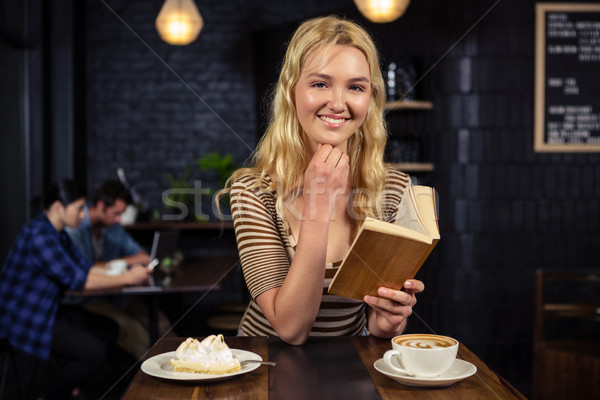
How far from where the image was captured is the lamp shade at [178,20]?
4328 millimetres

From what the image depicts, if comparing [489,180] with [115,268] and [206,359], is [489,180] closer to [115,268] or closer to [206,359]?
[115,268]

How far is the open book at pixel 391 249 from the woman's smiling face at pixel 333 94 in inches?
10.5

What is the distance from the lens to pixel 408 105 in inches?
166

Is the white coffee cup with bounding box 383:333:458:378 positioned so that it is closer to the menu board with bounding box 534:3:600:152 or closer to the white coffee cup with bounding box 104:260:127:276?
the white coffee cup with bounding box 104:260:127:276

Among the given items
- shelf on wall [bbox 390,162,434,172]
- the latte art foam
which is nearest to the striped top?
the latte art foam

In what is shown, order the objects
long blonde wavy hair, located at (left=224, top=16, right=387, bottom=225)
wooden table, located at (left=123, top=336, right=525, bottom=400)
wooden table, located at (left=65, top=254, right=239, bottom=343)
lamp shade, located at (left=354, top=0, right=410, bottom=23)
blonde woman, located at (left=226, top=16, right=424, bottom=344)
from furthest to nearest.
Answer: lamp shade, located at (left=354, top=0, right=410, bottom=23), wooden table, located at (left=65, top=254, right=239, bottom=343), long blonde wavy hair, located at (left=224, top=16, right=387, bottom=225), blonde woman, located at (left=226, top=16, right=424, bottom=344), wooden table, located at (left=123, top=336, right=525, bottom=400)

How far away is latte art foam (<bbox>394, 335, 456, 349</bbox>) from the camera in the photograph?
1.00m

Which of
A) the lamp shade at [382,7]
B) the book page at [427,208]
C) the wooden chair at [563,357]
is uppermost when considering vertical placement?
the lamp shade at [382,7]

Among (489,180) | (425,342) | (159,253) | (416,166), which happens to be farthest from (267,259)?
(489,180)

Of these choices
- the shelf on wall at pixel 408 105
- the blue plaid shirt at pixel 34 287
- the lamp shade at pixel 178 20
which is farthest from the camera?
the lamp shade at pixel 178 20

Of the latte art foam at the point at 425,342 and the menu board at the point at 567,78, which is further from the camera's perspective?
the menu board at the point at 567,78

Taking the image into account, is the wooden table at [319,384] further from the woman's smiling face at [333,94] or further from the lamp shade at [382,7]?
the lamp shade at [382,7]

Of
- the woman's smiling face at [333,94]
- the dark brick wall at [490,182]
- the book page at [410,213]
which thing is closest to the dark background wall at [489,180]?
the dark brick wall at [490,182]

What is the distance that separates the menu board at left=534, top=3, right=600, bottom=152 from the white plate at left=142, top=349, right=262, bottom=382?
12.0ft
